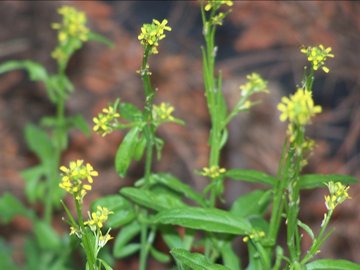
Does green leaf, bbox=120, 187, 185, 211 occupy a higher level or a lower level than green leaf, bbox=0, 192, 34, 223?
higher

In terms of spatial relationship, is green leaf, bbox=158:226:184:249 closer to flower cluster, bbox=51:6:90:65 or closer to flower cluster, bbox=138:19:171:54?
flower cluster, bbox=138:19:171:54

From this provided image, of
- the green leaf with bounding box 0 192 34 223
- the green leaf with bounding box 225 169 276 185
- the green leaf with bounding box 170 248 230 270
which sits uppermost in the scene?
the green leaf with bounding box 225 169 276 185

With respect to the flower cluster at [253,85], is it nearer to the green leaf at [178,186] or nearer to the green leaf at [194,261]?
the green leaf at [178,186]

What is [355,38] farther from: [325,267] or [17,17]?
[325,267]

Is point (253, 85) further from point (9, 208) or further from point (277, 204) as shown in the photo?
point (9, 208)

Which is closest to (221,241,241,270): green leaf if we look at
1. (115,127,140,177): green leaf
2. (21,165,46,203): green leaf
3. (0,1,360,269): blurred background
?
(115,127,140,177): green leaf

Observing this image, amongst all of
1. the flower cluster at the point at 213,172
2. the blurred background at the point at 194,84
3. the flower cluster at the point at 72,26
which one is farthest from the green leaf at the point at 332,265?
the blurred background at the point at 194,84
